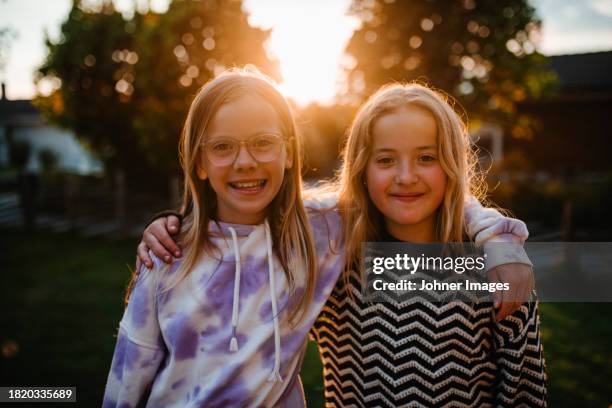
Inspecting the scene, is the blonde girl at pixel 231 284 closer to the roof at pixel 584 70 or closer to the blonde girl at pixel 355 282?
the blonde girl at pixel 355 282

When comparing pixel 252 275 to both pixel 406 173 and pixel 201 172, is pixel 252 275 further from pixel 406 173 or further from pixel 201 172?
pixel 406 173

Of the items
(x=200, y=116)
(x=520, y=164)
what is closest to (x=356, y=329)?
(x=200, y=116)

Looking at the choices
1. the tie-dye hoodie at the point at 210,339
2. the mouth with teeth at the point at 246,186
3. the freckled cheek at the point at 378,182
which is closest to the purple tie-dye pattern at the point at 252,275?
the tie-dye hoodie at the point at 210,339

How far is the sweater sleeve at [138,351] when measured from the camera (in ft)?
5.59

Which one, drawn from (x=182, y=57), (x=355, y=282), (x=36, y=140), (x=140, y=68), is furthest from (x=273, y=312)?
(x=36, y=140)

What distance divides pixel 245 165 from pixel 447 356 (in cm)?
108

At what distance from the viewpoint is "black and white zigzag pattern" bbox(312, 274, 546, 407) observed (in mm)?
1723

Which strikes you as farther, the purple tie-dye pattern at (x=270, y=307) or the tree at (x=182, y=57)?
the tree at (x=182, y=57)

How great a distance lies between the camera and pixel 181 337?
170 centimetres

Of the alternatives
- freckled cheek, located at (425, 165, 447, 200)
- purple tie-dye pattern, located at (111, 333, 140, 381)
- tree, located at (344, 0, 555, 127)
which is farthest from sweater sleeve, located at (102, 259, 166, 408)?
tree, located at (344, 0, 555, 127)

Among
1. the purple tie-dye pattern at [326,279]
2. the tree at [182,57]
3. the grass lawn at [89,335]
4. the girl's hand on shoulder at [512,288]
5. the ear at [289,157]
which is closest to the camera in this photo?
the girl's hand on shoulder at [512,288]

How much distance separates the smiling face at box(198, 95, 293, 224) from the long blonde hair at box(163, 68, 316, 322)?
0.04m

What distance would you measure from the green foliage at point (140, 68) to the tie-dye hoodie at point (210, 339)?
902 centimetres

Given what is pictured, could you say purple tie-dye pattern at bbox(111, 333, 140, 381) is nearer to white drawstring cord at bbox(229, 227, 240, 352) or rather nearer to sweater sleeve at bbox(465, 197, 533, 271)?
white drawstring cord at bbox(229, 227, 240, 352)
